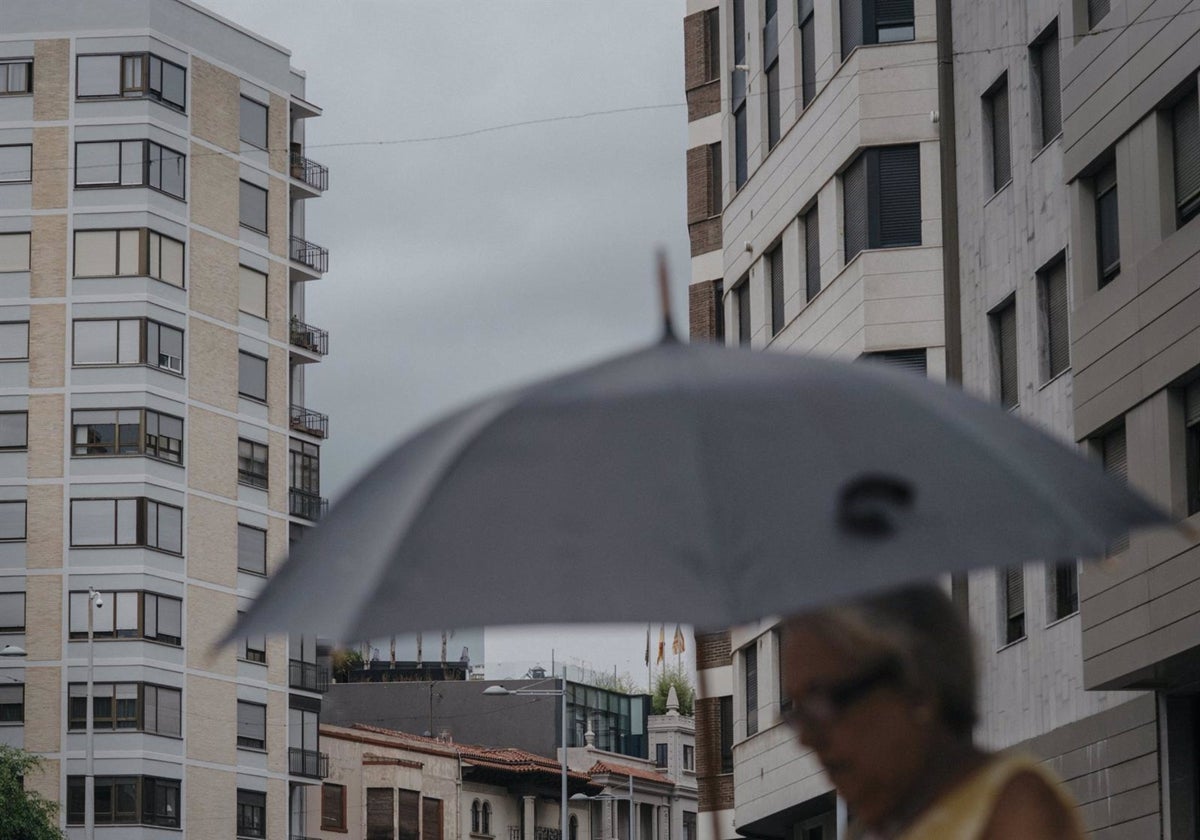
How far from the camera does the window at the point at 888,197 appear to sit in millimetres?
31703

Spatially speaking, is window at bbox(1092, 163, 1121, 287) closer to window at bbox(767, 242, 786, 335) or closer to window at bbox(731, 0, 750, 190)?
window at bbox(767, 242, 786, 335)

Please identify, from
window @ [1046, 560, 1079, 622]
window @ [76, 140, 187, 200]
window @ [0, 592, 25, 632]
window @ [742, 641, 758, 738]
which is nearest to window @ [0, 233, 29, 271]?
window @ [76, 140, 187, 200]

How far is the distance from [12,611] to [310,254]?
16.7 metres

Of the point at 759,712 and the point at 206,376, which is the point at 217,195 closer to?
the point at 206,376

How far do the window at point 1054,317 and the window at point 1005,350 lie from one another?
3.51 feet

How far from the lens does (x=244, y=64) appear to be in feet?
250

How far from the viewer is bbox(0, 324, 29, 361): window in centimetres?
7131

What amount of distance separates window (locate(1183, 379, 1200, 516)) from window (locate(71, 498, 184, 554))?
5192cm

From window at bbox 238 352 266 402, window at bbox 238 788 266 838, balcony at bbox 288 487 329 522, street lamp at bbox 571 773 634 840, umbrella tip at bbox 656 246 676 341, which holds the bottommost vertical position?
umbrella tip at bbox 656 246 676 341

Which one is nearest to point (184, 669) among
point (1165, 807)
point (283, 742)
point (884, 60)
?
point (283, 742)

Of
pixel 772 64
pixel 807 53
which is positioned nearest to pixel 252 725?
pixel 772 64

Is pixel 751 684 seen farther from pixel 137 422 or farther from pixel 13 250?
pixel 13 250

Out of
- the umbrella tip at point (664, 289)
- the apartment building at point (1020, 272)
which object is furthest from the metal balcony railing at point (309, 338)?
the umbrella tip at point (664, 289)

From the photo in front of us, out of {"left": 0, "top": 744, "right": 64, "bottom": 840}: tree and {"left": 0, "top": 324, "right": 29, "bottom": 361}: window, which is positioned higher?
{"left": 0, "top": 324, "right": 29, "bottom": 361}: window
